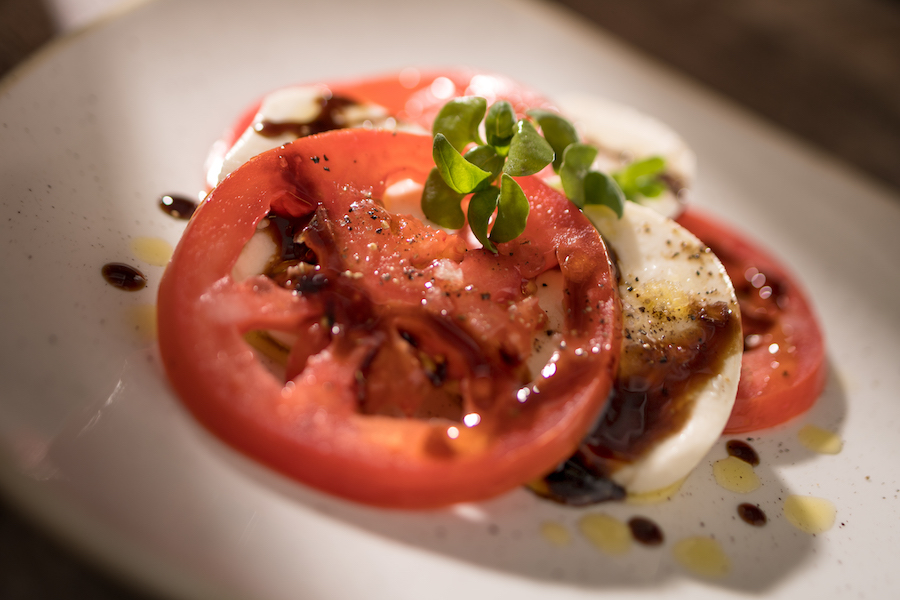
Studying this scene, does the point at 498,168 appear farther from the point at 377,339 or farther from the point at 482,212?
the point at 377,339

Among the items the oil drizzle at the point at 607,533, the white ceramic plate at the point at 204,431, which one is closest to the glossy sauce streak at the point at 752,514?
the white ceramic plate at the point at 204,431

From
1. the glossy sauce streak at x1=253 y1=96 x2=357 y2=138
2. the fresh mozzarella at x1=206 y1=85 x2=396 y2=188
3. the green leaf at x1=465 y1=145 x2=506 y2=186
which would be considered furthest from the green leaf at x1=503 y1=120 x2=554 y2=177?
the glossy sauce streak at x1=253 y1=96 x2=357 y2=138

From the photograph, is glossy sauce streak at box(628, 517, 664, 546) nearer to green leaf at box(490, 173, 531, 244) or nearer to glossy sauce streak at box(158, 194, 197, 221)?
green leaf at box(490, 173, 531, 244)

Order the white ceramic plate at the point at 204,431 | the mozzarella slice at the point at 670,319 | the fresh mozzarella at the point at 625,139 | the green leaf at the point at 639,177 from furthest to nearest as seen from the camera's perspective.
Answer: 1. the fresh mozzarella at the point at 625,139
2. the green leaf at the point at 639,177
3. the mozzarella slice at the point at 670,319
4. the white ceramic plate at the point at 204,431

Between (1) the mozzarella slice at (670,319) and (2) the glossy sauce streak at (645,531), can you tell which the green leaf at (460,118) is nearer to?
(1) the mozzarella slice at (670,319)

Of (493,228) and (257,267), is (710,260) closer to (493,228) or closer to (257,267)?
(493,228)

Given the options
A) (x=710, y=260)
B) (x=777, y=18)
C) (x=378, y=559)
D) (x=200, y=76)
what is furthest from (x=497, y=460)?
(x=777, y=18)
